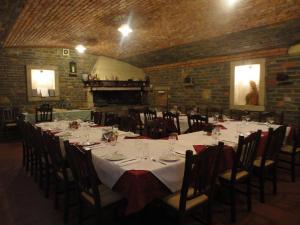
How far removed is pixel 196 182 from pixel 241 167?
910mm

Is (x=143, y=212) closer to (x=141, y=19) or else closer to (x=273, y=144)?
(x=273, y=144)

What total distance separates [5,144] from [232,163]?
6.26 m

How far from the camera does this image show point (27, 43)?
278 inches

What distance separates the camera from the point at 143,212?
2.68 meters

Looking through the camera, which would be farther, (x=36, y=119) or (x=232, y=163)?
(x=36, y=119)

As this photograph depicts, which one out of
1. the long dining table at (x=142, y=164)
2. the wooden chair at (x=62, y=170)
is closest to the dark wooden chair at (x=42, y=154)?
the wooden chair at (x=62, y=170)

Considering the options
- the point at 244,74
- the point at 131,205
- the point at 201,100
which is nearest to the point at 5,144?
the point at 201,100

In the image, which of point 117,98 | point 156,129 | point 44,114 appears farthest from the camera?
point 117,98

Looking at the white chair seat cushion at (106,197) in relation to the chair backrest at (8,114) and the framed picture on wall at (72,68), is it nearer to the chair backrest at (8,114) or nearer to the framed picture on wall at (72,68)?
the chair backrest at (8,114)

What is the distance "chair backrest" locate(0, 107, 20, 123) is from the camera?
7.20 meters

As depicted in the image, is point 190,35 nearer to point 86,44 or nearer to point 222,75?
point 222,75

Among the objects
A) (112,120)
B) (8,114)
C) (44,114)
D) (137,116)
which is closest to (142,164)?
(112,120)

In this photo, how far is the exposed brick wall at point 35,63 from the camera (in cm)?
737

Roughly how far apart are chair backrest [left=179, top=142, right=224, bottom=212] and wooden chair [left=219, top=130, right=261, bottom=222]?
0.45m
